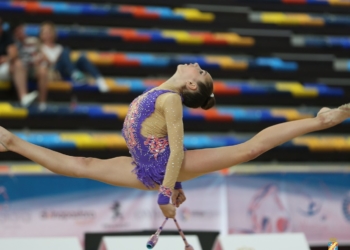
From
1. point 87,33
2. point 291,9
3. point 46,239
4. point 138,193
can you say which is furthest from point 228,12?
point 46,239

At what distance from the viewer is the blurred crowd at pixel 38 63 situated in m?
7.19

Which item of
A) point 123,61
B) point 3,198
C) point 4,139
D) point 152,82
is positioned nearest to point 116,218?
point 3,198

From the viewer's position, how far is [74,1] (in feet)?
27.0

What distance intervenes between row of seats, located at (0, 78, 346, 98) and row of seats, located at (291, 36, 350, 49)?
60cm

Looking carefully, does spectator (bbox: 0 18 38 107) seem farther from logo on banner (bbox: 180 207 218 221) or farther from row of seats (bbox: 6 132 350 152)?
logo on banner (bbox: 180 207 218 221)

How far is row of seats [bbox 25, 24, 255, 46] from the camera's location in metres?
7.98

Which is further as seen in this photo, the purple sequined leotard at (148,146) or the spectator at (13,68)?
the spectator at (13,68)

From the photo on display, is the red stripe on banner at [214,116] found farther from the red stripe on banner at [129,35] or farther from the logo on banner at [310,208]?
the logo on banner at [310,208]

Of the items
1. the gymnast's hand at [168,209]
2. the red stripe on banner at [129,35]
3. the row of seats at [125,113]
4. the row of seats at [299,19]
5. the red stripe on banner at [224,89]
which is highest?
the row of seats at [299,19]

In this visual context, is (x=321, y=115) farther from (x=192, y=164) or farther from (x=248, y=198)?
(x=248, y=198)

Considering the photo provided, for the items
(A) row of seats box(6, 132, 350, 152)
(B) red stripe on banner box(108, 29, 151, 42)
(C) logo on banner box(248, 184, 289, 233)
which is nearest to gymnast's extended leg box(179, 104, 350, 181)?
(C) logo on banner box(248, 184, 289, 233)

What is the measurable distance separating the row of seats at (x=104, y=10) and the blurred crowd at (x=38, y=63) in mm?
516

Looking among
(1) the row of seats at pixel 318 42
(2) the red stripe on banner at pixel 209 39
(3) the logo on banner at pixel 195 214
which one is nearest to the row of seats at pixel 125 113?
(2) the red stripe on banner at pixel 209 39

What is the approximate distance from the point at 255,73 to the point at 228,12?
1.02m
